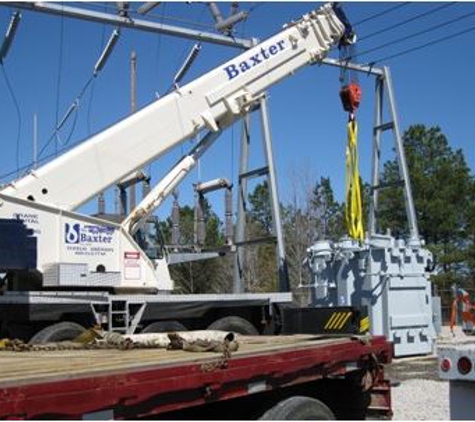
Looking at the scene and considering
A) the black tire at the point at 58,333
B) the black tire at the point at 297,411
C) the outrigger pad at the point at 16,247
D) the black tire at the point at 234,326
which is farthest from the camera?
the black tire at the point at 234,326

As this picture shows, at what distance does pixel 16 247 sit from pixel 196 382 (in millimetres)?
7176

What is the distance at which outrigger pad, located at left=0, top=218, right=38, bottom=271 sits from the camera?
11.0 meters

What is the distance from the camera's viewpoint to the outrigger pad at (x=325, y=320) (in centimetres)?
841

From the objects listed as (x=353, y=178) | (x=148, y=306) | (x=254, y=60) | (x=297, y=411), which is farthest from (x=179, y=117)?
(x=297, y=411)

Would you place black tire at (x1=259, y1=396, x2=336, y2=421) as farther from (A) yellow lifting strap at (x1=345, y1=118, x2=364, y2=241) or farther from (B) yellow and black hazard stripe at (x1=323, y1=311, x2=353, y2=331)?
(A) yellow lifting strap at (x1=345, y1=118, x2=364, y2=241)

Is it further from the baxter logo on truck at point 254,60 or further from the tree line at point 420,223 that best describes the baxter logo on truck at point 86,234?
the tree line at point 420,223

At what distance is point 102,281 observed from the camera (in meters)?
12.7

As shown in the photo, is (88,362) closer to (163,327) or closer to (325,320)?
(325,320)

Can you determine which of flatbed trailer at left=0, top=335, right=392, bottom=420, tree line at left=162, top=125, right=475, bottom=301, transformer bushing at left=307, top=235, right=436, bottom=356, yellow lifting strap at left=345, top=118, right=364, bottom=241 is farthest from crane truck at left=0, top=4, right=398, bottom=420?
tree line at left=162, top=125, right=475, bottom=301

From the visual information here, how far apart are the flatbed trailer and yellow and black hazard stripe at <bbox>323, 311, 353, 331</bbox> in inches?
57.2

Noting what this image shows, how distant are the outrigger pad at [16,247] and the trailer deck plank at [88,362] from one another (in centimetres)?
457

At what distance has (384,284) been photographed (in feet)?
54.9

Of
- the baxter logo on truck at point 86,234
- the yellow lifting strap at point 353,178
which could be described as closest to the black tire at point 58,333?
the baxter logo on truck at point 86,234

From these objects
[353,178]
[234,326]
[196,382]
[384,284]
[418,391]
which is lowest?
[418,391]
